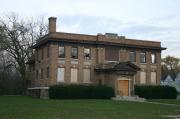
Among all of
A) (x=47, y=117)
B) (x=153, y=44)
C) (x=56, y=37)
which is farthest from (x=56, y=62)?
(x=47, y=117)

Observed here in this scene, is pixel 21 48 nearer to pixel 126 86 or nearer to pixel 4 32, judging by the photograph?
pixel 4 32

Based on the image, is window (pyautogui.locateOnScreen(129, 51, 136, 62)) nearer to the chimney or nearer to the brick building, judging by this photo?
the brick building

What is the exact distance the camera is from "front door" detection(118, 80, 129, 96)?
2190 inches

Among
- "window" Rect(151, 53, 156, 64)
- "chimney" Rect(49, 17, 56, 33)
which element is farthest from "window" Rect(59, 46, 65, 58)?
"window" Rect(151, 53, 156, 64)

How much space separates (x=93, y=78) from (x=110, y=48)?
508cm

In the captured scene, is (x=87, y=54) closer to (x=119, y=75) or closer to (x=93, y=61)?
(x=93, y=61)

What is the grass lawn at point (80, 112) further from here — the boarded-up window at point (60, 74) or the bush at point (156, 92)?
the bush at point (156, 92)

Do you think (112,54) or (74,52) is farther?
(112,54)

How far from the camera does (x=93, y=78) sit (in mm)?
56875

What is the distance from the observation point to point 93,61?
57000mm

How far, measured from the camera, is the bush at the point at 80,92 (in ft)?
169

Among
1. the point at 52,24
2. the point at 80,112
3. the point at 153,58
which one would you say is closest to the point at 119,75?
the point at 153,58

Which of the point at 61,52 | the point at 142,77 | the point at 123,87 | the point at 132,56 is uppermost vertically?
the point at 61,52

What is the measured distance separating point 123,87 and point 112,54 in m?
5.42
